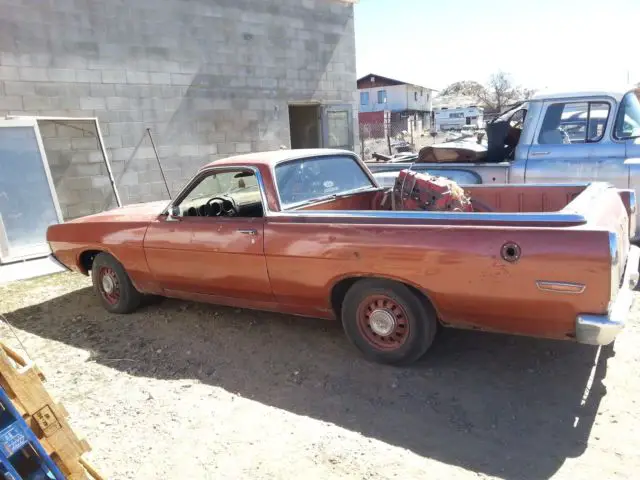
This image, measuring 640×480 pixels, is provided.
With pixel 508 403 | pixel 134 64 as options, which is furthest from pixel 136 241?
pixel 134 64

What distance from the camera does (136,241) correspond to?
476 centimetres

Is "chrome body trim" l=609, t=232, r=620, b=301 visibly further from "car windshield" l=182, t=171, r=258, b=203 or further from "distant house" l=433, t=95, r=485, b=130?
"distant house" l=433, t=95, r=485, b=130

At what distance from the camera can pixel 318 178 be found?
4535 mm

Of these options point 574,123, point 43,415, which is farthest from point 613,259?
point 574,123

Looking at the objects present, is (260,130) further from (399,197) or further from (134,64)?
(399,197)

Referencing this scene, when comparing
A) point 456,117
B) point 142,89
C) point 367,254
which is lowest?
point 456,117

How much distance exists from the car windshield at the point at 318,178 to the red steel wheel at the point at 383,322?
102cm

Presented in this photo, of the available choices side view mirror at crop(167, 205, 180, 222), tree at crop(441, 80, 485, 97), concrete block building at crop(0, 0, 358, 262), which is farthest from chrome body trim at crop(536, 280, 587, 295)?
tree at crop(441, 80, 485, 97)

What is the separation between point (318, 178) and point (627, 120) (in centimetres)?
379

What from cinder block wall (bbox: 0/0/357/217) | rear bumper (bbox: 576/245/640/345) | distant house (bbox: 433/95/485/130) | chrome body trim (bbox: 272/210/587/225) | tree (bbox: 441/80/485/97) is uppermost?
cinder block wall (bbox: 0/0/357/217)

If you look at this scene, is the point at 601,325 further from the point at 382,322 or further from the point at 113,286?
the point at 113,286

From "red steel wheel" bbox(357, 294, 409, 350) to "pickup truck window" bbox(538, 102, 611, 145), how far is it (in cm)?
365

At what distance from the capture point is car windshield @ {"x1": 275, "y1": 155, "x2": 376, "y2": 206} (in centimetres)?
422

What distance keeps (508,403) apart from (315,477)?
1295 millimetres
